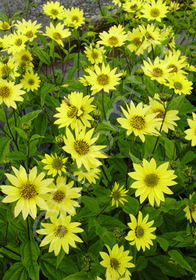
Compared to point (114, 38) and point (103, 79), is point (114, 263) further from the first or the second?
point (114, 38)

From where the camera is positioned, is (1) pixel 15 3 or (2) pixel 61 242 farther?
(1) pixel 15 3

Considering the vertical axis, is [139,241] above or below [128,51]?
below

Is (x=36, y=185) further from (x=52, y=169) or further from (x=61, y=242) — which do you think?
(x=61, y=242)

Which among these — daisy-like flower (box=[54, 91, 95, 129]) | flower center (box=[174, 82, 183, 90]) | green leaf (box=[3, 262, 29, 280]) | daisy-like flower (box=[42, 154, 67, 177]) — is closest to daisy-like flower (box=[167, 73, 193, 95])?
flower center (box=[174, 82, 183, 90])

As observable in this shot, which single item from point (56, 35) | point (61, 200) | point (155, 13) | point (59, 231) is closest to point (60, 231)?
point (59, 231)

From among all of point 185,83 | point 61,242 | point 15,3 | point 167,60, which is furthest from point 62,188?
point 15,3

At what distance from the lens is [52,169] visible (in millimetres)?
1055

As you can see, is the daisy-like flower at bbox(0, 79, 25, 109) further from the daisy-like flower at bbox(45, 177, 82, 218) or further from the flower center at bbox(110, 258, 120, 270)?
the flower center at bbox(110, 258, 120, 270)

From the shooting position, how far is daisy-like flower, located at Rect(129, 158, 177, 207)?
993 mm

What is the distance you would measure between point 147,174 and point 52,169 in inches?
16.1

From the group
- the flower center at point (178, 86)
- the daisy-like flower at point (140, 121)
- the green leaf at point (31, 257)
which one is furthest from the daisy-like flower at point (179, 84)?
the green leaf at point (31, 257)

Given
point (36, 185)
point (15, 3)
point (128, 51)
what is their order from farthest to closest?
point (15, 3)
point (128, 51)
point (36, 185)

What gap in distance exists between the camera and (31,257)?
1.13m

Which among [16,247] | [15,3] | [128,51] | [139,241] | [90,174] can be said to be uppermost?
[15,3]
